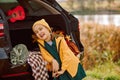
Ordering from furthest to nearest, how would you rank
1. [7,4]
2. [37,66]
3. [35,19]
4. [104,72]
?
1. [104,72]
2. [7,4]
3. [35,19]
4. [37,66]

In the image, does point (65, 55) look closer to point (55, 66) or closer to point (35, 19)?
point (55, 66)

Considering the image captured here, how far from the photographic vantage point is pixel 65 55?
5566mm

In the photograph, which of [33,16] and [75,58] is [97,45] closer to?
[33,16]

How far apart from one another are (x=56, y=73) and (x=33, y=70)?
12.3 inches

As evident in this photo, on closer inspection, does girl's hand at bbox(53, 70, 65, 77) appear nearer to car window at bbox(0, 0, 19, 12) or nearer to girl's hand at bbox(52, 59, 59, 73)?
girl's hand at bbox(52, 59, 59, 73)

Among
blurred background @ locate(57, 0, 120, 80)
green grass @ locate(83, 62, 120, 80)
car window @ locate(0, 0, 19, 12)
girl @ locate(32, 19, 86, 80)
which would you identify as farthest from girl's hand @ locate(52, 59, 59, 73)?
blurred background @ locate(57, 0, 120, 80)

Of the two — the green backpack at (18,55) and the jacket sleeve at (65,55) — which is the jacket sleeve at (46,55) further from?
the green backpack at (18,55)

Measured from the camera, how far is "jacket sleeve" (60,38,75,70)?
5.54 meters

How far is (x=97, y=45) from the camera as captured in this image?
357 inches

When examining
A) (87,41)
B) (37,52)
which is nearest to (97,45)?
(87,41)

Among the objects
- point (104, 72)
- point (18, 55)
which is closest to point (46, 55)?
point (18, 55)

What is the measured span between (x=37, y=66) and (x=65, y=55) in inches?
14.4

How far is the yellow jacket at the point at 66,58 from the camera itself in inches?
218

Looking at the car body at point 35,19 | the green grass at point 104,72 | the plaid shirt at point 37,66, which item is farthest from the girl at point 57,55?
the green grass at point 104,72
